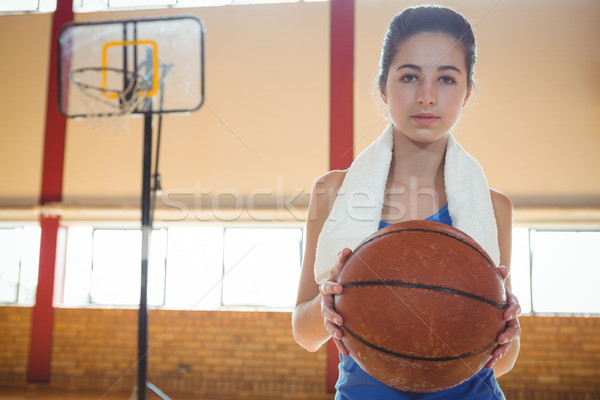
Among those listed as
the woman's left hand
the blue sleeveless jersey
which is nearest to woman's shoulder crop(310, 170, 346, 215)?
the blue sleeveless jersey

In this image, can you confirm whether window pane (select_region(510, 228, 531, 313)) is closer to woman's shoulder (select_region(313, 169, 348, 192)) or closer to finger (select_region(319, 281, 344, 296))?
woman's shoulder (select_region(313, 169, 348, 192))

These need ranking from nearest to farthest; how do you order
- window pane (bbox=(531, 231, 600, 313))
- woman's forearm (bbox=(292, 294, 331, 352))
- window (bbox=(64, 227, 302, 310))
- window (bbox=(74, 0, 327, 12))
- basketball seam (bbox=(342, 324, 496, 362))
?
1. basketball seam (bbox=(342, 324, 496, 362))
2. woman's forearm (bbox=(292, 294, 331, 352))
3. window pane (bbox=(531, 231, 600, 313))
4. window (bbox=(64, 227, 302, 310))
5. window (bbox=(74, 0, 327, 12))

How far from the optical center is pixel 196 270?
502cm

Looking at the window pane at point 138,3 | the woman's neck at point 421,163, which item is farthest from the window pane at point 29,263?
the woman's neck at point 421,163

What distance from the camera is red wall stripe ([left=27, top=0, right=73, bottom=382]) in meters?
5.13

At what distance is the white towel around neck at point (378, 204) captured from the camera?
118 centimetres

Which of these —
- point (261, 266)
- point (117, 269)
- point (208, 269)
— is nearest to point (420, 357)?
point (261, 266)

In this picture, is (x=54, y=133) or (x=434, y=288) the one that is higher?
(x=54, y=133)

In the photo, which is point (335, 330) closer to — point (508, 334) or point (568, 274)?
point (508, 334)

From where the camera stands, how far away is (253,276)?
4.99 meters

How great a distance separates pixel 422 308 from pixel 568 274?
15.1 ft

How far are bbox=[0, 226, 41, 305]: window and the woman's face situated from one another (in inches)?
205

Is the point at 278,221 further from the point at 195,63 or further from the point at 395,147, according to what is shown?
the point at 395,147

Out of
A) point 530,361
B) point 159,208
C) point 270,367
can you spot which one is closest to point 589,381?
point 530,361
